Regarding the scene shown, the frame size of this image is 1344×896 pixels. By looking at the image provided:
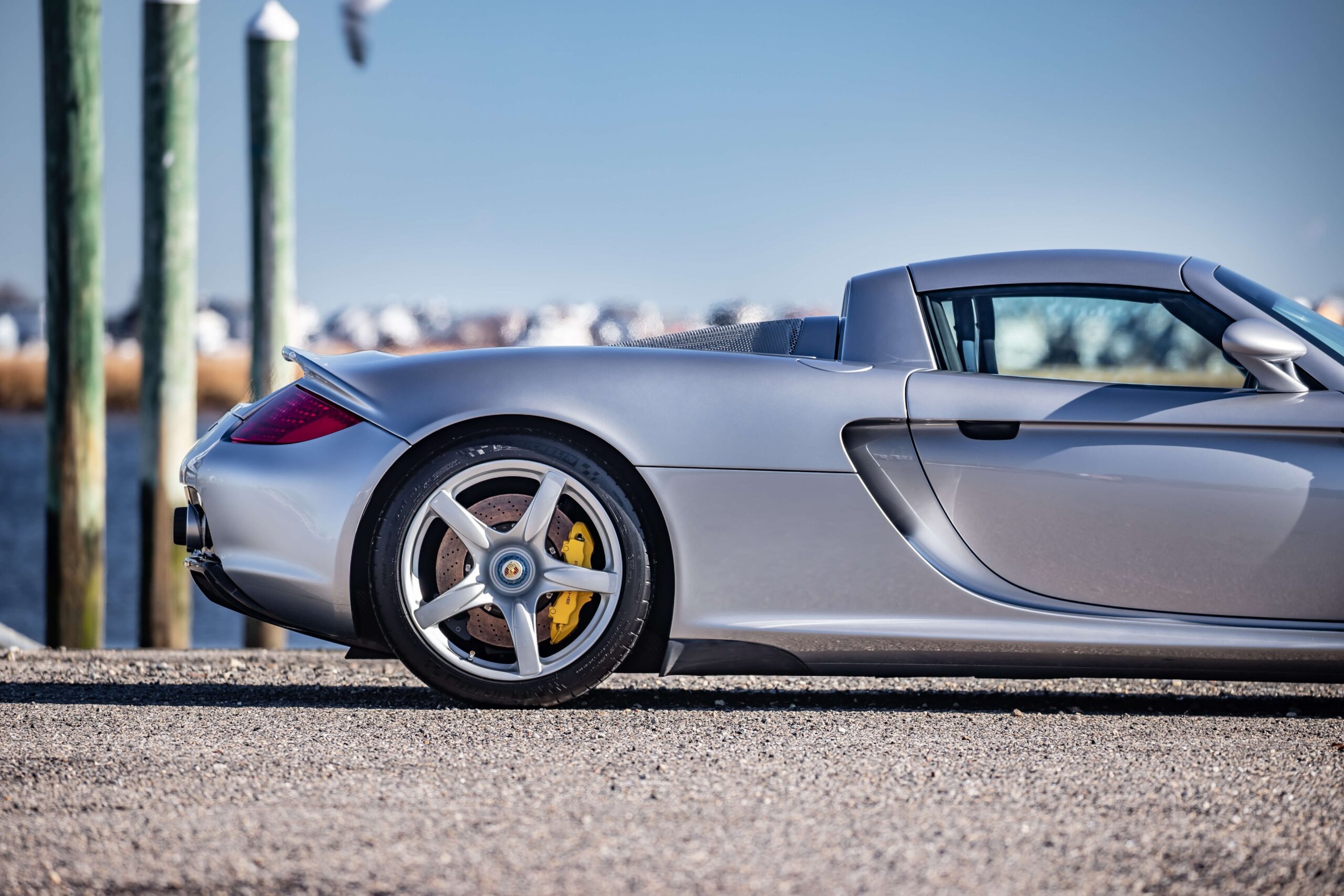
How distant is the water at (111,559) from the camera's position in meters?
19.8

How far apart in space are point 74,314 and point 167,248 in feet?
2.10

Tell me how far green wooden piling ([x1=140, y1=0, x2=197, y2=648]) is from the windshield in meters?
5.81

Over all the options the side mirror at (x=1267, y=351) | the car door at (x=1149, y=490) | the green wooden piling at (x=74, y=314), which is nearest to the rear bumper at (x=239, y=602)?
the car door at (x=1149, y=490)

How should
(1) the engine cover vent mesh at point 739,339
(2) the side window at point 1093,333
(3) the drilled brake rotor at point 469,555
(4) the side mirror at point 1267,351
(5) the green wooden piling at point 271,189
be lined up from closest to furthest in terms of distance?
(4) the side mirror at point 1267,351, (3) the drilled brake rotor at point 469,555, (2) the side window at point 1093,333, (1) the engine cover vent mesh at point 739,339, (5) the green wooden piling at point 271,189

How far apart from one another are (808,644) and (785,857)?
1.27 meters

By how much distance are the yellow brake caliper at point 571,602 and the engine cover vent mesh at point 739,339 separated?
635 millimetres

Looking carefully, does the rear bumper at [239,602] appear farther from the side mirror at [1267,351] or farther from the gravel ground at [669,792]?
the side mirror at [1267,351]

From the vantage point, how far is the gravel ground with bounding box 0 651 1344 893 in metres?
2.18

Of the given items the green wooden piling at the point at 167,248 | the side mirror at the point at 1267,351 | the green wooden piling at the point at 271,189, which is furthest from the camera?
the green wooden piling at the point at 271,189

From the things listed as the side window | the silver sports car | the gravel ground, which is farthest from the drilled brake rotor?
the side window

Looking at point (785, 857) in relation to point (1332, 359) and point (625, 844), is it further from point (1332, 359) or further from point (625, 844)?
point (1332, 359)

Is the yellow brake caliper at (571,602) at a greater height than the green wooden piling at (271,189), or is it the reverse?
the green wooden piling at (271,189)

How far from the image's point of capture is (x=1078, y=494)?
11.4 feet

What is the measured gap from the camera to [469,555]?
356 centimetres
